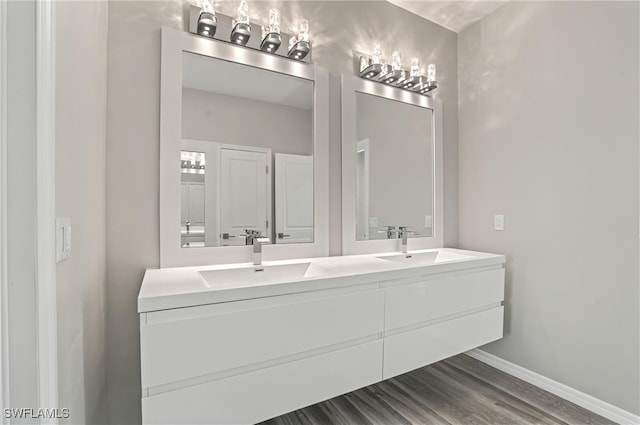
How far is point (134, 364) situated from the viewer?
1.49 meters

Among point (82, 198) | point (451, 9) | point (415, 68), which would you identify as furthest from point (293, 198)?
point (451, 9)

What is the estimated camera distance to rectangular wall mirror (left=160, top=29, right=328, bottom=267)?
1.58 metres

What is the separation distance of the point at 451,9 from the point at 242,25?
5.15 feet

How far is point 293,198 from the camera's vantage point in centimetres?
188

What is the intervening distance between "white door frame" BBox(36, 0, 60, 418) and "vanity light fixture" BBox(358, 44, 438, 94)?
5.71ft

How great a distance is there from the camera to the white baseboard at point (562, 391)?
5.41 ft

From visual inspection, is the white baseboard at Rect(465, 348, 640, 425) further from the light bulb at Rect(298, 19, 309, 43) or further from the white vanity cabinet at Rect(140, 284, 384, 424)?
the light bulb at Rect(298, 19, 309, 43)

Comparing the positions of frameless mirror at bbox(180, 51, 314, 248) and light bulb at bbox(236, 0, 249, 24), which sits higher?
light bulb at bbox(236, 0, 249, 24)

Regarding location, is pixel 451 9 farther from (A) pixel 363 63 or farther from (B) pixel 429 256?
(B) pixel 429 256

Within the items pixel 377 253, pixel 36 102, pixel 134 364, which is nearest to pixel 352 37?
pixel 377 253

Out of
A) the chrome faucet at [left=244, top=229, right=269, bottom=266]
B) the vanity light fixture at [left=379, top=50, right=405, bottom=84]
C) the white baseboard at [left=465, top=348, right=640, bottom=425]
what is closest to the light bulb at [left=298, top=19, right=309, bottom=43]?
the vanity light fixture at [left=379, top=50, right=405, bottom=84]

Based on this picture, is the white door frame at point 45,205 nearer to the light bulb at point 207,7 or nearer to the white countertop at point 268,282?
the white countertop at point 268,282

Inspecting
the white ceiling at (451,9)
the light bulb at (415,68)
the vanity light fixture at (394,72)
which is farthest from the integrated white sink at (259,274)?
the white ceiling at (451,9)

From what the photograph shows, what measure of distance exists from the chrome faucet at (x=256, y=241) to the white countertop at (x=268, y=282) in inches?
2.2
